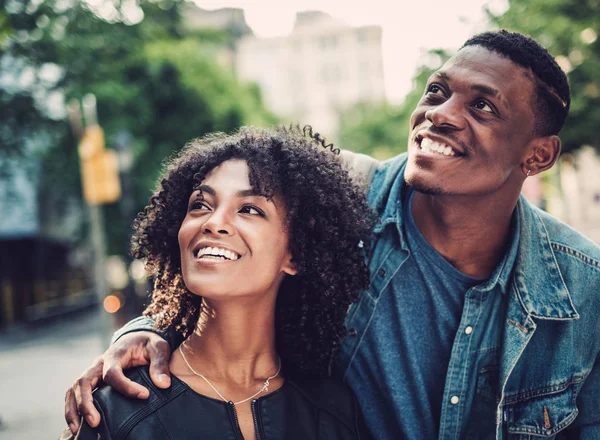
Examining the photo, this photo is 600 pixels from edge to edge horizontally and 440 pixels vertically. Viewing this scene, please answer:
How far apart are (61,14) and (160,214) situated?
15.9m

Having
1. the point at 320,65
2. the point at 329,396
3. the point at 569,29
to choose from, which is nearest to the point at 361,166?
the point at 329,396

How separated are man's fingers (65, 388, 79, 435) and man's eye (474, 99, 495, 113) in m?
2.21

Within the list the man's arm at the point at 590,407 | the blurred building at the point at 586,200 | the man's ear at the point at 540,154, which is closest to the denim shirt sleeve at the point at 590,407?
the man's arm at the point at 590,407

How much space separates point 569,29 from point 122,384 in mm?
11825

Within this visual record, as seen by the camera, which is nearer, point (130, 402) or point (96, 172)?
point (130, 402)

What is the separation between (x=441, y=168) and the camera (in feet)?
10.4

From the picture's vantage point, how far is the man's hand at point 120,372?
2.63 meters

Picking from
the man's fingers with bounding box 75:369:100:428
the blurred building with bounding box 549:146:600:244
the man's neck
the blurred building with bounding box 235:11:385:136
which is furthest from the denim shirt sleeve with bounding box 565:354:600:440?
the blurred building with bounding box 235:11:385:136

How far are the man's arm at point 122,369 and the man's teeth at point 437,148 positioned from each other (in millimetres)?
1500

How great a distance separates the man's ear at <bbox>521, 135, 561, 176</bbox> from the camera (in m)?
3.33

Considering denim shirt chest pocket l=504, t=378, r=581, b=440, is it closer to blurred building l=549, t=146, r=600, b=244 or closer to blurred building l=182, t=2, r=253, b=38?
blurred building l=549, t=146, r=600, b=244

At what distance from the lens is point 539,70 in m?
3.22

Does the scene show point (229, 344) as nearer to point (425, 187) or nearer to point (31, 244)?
point (425, 187)

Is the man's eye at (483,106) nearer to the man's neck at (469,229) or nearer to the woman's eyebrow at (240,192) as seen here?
the man's neck at (469,229)
